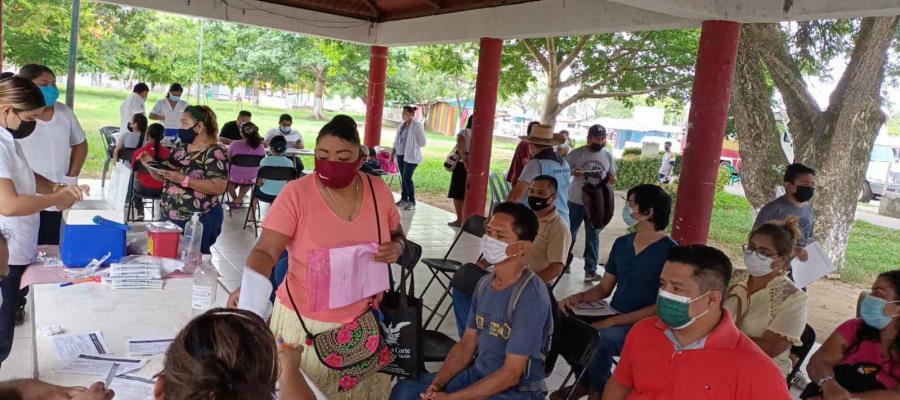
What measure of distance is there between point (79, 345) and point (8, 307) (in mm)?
897

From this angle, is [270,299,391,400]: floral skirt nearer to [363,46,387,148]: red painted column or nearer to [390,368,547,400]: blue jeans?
[390,368,547,400]: blue jeans

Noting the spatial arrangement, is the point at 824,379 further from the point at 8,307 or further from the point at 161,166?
the point at 161,166

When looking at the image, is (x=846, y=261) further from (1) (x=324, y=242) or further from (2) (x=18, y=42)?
(2) (x=18, y=42)

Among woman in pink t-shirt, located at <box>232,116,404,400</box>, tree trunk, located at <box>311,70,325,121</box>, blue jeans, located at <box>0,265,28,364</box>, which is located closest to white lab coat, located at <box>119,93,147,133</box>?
blue jeans, located at <box>0,265,28,364</box>

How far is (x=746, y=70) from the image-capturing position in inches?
375

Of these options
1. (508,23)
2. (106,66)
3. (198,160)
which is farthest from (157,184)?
(106,66)

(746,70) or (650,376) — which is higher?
(746,70)

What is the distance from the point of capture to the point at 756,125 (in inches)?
380

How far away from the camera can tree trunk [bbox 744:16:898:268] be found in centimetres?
895

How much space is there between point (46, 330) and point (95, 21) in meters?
19.7

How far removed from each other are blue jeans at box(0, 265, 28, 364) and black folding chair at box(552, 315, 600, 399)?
2.37 m

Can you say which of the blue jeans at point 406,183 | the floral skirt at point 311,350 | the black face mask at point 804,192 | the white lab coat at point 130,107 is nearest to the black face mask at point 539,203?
the black face mask at point 804,192

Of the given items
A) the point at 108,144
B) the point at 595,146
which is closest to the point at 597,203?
the point at 595,146

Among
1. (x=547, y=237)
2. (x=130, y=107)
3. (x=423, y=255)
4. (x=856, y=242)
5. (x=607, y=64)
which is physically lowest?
(x=423, y=255)
